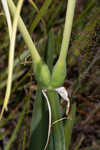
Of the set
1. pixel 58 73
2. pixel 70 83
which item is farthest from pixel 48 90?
pixel 70 83

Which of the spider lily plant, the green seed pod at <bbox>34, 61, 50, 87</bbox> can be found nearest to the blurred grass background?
the spider lily plant

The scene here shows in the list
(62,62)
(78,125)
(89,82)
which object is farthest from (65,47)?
(78,125)

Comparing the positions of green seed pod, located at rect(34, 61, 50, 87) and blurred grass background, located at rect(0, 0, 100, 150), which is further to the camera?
blurred grass background, located at rect(0, 0, 100, 150)

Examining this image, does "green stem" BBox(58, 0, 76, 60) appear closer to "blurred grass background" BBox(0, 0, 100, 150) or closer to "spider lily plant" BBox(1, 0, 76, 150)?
"spider lily plant" BBox(1, 0, 76, 150)

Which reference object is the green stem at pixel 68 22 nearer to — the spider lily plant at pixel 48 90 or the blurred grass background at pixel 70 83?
the spider lily plant at pixel 48 90

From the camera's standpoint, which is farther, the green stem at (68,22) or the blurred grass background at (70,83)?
the blurred grass background at (70,83)

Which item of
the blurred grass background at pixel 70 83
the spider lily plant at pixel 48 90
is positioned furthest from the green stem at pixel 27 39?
the blurred grass background at pixel 70 83

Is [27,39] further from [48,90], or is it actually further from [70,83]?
[70,83]

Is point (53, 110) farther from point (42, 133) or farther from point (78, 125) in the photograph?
point (78, 125)
